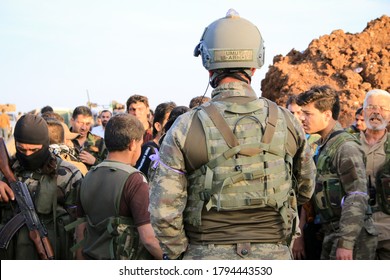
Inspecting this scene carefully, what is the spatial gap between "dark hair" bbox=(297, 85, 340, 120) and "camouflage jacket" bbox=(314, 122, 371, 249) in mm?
562

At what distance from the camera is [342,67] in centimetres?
1310

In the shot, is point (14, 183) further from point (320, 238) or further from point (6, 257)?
point (320, 238)

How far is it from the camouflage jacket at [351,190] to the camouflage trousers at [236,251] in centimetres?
164

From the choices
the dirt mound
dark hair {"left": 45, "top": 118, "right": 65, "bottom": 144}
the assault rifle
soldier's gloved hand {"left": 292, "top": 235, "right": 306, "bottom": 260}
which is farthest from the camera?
the dirt mound

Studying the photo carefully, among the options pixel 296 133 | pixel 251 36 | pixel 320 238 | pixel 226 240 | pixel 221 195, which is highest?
pixel 251 36

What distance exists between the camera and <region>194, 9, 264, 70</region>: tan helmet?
11.4 feet

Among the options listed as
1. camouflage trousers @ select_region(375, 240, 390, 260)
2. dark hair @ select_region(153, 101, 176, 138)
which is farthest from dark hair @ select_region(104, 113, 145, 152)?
camouflage trousers @ select_region(375, 240, 390, 260)

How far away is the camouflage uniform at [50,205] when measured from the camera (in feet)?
16.5

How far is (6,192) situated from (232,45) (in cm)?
252

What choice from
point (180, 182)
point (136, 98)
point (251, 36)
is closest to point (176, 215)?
point (180, 182)

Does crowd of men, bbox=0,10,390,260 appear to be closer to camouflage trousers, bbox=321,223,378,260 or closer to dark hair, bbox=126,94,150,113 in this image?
camouflage trousers, bbox=321,223,378,260

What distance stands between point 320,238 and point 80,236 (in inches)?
88.6

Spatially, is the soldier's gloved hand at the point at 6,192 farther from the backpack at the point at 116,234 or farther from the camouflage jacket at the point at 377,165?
the camouflage jacket at the point at 377,165

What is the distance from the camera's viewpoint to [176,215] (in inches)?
130
